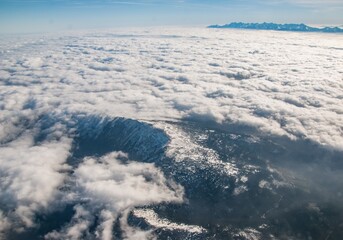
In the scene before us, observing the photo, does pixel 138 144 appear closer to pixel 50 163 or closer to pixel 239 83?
pixel 50 163

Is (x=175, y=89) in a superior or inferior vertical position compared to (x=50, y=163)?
superior

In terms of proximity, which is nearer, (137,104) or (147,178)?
(147,178)

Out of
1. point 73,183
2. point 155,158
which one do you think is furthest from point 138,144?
point 73,183

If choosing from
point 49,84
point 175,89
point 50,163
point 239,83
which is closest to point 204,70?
point 239,83

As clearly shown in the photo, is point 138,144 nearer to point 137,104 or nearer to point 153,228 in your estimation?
point 137,104

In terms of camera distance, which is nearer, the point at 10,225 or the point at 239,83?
the point at 10,225

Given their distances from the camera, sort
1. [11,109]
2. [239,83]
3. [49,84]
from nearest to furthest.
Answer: [11,109] → [239,83] → [49,84]

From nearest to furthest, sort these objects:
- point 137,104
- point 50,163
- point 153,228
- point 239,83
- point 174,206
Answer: point 153,228 → point 174,206 → point 50,163 → point 137,104 → point 239,83

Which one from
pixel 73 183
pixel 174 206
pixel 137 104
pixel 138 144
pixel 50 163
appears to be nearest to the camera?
pixel 174 206

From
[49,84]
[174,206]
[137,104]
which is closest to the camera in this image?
[174,206]
